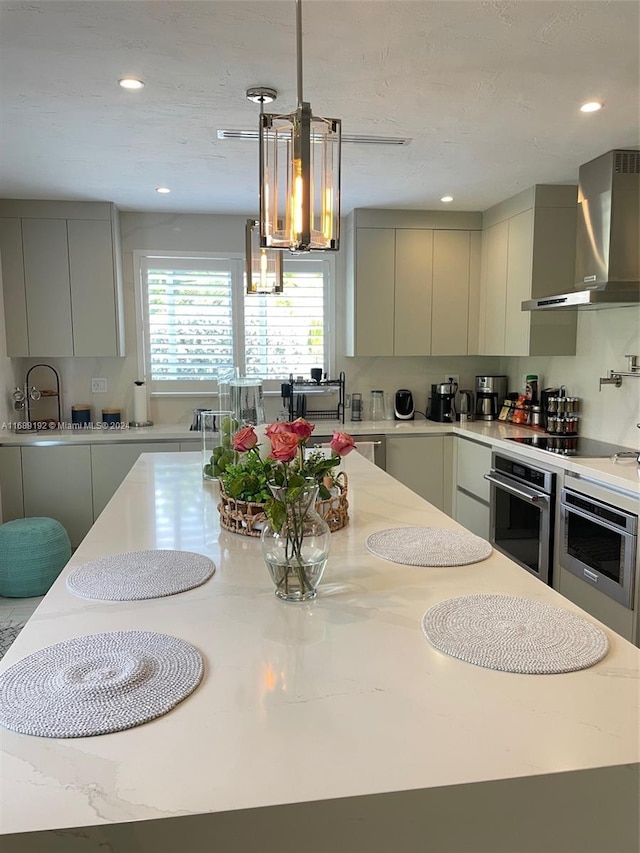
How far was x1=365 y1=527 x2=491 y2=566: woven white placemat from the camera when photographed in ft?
5.38

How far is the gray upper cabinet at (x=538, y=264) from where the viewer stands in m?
3.81

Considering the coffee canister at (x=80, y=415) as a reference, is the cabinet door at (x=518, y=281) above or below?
above

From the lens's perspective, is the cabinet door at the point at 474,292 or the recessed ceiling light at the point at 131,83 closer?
the recessed ceiling light at the point at 131,83

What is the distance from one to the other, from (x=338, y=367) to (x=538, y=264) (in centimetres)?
171

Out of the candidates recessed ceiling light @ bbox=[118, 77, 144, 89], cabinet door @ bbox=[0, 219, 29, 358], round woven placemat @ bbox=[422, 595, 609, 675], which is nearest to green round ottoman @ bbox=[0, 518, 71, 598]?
cabinet door @ bbox=[0, 219, 29, 358]

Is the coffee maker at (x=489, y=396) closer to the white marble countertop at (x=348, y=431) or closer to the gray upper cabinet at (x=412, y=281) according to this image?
the white marble countertop at (x=348, y=431)

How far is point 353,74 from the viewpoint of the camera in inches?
87.5

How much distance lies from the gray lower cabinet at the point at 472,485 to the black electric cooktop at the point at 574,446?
0.31m

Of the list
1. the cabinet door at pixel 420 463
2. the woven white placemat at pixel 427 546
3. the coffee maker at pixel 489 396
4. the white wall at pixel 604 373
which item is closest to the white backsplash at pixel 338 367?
the white wall at pixel 604 373

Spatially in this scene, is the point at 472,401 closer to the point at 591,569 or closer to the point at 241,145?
the point at 591,569

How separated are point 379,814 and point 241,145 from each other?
2.91 meters

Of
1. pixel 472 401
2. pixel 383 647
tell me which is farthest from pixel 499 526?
pixel 383 647

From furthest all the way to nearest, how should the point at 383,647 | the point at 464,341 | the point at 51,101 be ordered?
the point at 464,341 < the point at 51,101 < the point at 383,647

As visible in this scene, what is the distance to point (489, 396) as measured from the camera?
473cm
